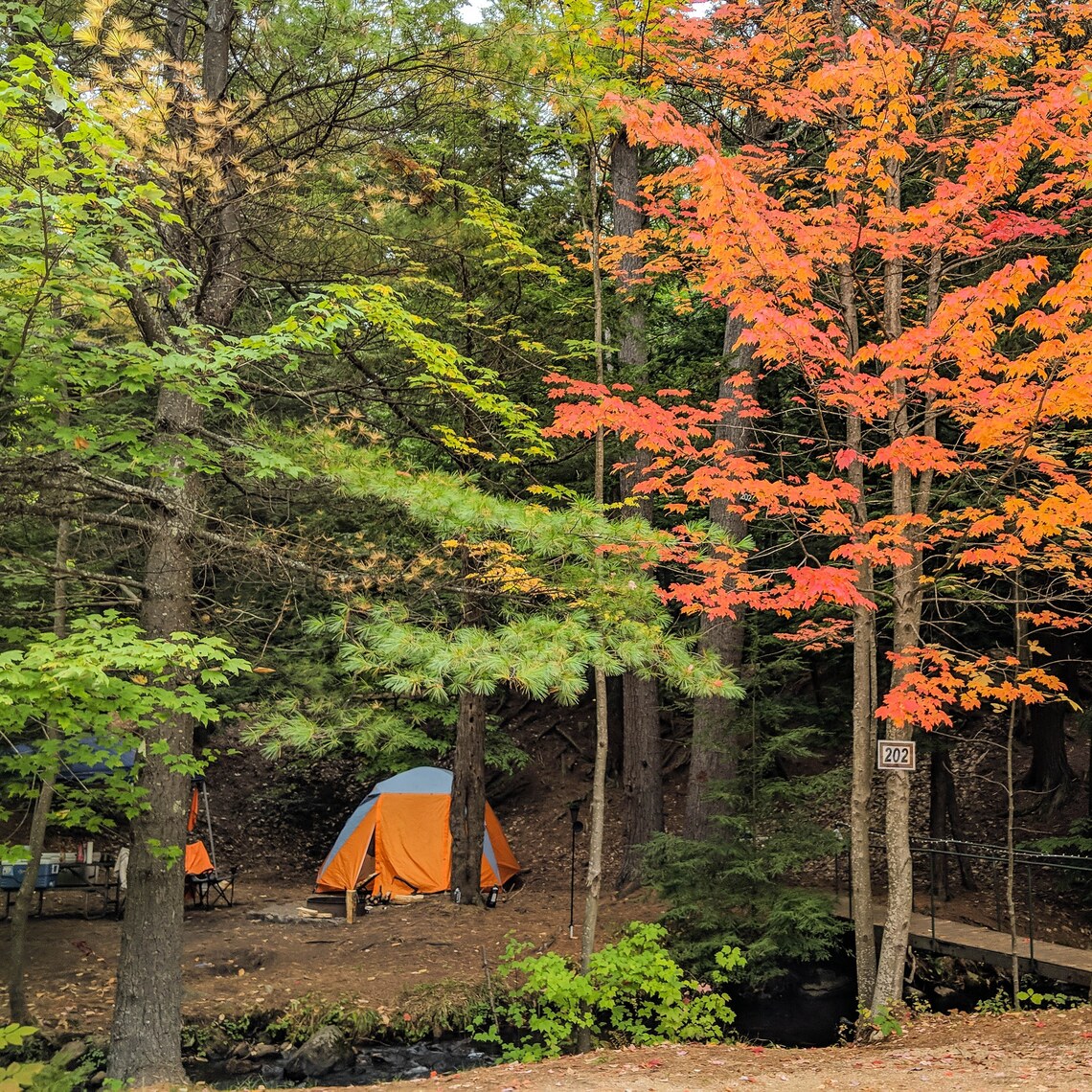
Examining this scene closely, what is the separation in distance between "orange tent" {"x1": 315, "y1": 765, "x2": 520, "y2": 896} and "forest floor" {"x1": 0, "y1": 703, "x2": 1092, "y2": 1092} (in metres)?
0.46

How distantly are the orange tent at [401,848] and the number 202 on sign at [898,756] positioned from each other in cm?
711

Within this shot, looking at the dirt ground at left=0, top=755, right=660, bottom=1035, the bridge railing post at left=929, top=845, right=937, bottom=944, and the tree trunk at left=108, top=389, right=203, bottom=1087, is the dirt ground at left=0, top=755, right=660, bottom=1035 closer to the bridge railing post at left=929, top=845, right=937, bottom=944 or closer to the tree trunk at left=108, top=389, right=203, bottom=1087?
the tree trunk at left=108, top=389, right=203, bottom=1087

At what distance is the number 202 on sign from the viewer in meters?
6.76

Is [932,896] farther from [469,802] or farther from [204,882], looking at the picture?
[204,882]

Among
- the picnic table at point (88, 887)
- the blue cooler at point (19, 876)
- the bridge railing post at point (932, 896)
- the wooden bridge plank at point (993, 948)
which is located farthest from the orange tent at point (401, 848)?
the bridge railing post at point (932, 896)

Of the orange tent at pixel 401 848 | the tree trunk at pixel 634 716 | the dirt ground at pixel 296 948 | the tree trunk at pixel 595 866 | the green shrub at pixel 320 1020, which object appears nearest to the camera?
the tree trunk at pixel 595 866

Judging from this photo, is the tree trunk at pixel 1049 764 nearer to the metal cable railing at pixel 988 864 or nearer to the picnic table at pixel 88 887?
the metal cable railing at pixel 988 864

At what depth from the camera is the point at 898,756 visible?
6.78 meters

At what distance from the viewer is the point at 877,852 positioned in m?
13.5

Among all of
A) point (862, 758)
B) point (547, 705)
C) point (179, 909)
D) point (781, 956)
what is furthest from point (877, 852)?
point (179, 909)

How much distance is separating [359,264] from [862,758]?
19.0ft

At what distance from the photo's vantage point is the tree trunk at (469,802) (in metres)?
12.1

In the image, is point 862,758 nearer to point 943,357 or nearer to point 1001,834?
point 943,357

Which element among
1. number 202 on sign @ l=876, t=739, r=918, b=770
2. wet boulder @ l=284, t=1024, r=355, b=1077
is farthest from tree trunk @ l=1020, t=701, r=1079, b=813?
wet boulder @ l=284, t=1024, r=355, b=1077
